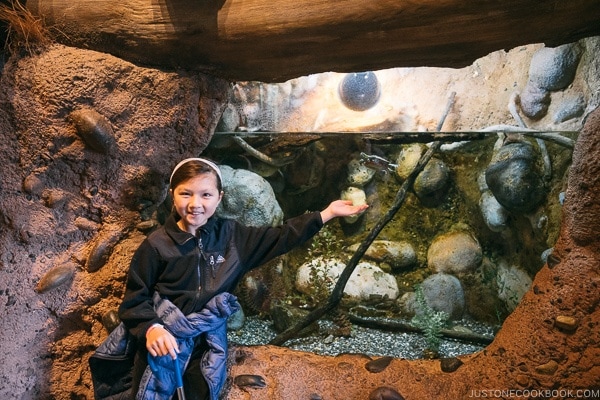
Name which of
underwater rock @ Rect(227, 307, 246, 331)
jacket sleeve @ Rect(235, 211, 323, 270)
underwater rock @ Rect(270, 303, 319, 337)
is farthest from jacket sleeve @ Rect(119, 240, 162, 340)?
underwater rock @ Rect(270, 303, 319, 337)

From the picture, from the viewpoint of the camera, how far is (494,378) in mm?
2209

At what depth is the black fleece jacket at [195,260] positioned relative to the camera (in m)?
2.00

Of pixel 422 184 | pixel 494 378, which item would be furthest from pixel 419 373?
pixel 422 184

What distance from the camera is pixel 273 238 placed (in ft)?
7.05

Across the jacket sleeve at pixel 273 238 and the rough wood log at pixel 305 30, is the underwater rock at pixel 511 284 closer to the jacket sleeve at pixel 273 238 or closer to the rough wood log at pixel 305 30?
the rough wood log at pixel 305 30

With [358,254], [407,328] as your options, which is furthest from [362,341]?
[358,254]

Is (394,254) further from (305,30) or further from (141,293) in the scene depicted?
(141,293)

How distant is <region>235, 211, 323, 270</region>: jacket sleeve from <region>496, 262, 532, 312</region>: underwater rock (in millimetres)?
1956

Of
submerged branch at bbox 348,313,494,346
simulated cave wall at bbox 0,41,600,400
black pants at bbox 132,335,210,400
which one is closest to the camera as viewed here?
black pants at bbox 132,335,210,400

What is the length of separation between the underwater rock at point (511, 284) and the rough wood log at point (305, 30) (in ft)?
5.94

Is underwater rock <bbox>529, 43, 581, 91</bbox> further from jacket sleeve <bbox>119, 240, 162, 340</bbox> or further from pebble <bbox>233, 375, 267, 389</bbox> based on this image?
jacket sleeve <bbox>119, 240, 162, 340</bbox>

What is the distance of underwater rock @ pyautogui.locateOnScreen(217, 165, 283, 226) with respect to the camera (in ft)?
10.9

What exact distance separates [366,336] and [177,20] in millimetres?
2299

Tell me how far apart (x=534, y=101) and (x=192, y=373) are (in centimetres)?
334
